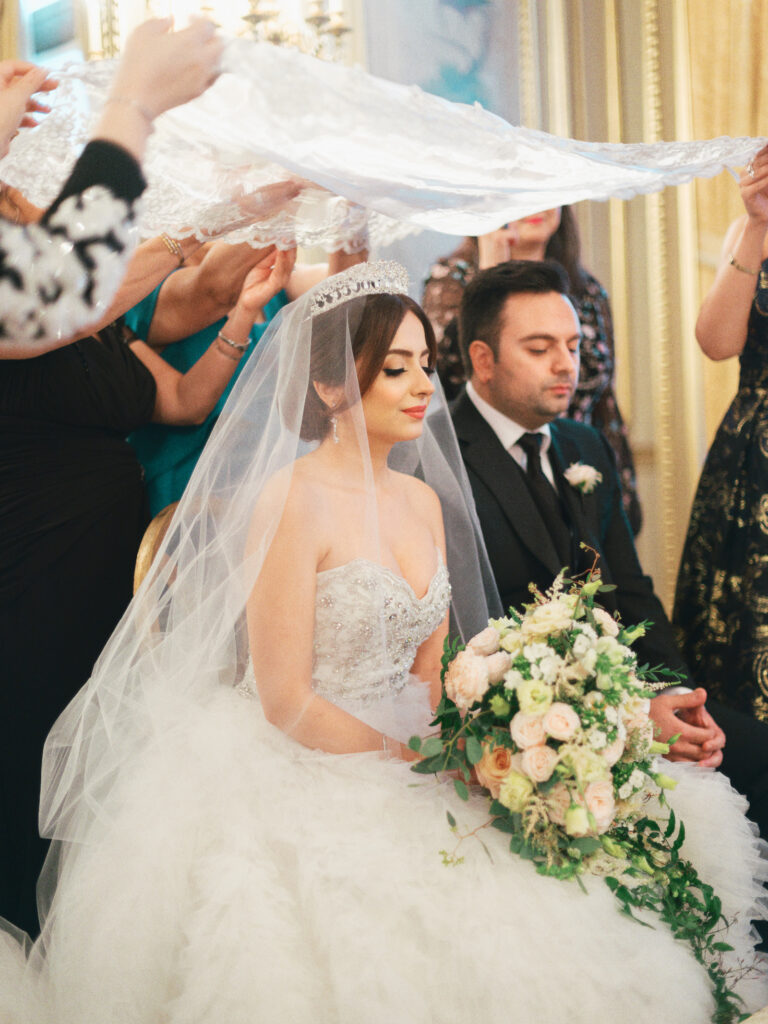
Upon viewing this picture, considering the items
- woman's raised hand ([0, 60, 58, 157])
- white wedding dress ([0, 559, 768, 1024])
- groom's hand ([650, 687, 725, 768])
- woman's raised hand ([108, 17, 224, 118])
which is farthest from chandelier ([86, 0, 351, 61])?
white wedding dress ([0, 559, 768, 1024])

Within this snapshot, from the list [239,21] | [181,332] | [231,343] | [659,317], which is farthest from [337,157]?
[659,317]

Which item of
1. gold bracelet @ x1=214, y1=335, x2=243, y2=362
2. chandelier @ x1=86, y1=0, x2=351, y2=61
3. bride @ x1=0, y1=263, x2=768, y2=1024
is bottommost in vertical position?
bride @ x1=0, y1=263, x2=768, y2=1024

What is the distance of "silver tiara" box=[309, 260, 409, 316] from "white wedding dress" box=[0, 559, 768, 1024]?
2.77ft

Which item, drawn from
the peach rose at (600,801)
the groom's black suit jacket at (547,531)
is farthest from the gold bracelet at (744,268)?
the peach rose at (600,801)

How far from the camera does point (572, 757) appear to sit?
1.47 metres

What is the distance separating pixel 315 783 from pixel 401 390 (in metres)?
0.82

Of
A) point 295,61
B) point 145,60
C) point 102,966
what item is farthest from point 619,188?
point 102,966

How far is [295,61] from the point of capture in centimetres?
157

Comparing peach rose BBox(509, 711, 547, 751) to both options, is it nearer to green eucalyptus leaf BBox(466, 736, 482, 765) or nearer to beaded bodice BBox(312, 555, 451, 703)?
green eucalyptus leaf BBox(466, 736, 482, 765)

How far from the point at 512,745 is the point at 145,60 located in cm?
121

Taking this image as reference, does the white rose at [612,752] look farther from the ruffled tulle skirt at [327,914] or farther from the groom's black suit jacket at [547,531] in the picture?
the groom's black suit jacket at [547,531]

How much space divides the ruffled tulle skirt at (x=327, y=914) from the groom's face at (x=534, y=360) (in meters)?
1.12

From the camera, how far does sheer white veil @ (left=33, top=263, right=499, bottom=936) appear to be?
174 cm

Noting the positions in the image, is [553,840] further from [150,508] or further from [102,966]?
[150,508]
